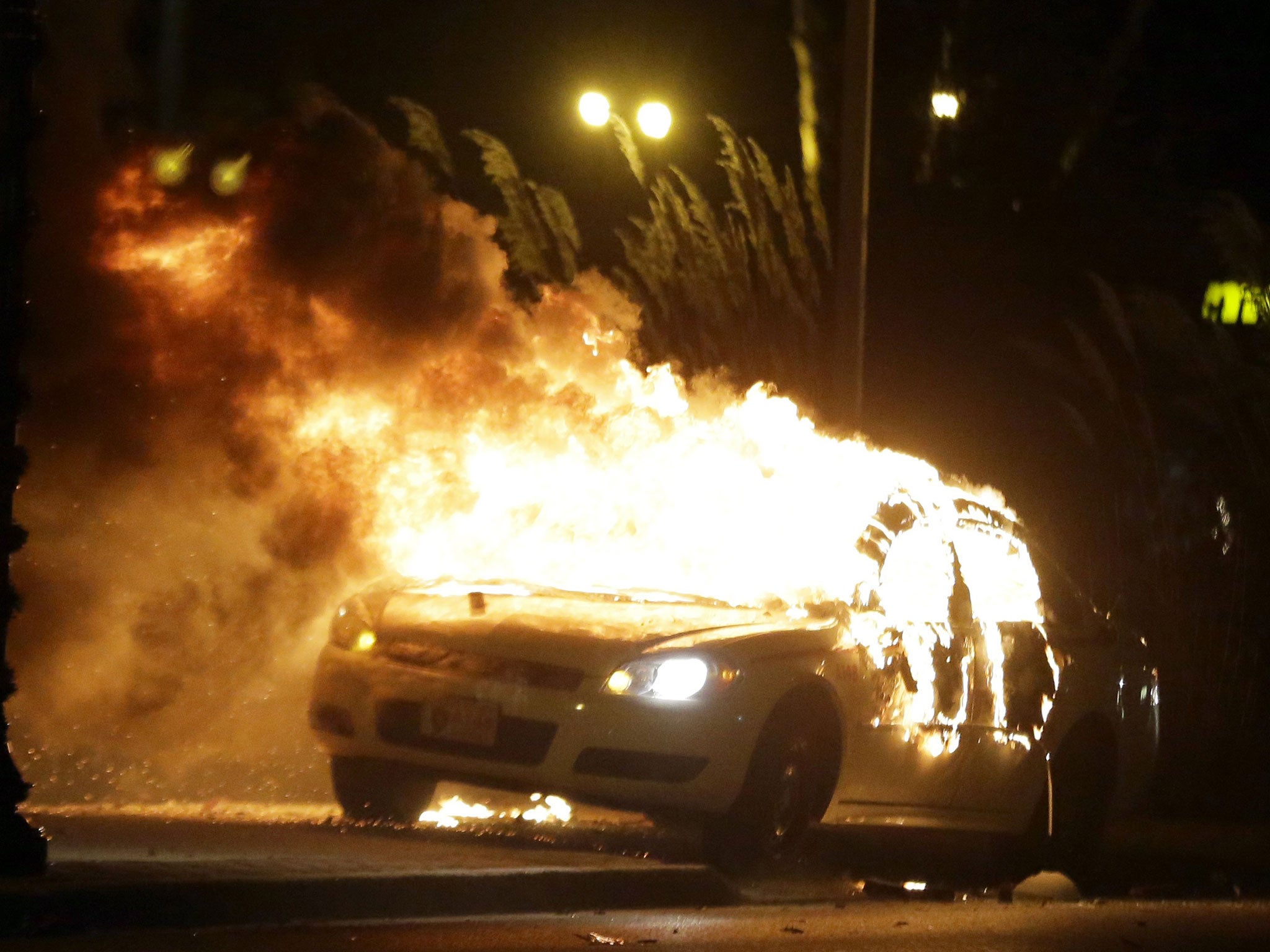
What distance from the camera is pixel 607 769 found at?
25.7 ft

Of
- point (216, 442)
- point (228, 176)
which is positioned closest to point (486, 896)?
point (216, 442)

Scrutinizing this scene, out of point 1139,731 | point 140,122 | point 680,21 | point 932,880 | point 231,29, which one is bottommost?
point 932,880

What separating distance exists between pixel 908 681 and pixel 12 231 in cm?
402

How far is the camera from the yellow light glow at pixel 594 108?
45.2 feet

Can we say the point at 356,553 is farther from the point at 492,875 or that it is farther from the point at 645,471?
the point at 492,875

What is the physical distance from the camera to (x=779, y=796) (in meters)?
8.20

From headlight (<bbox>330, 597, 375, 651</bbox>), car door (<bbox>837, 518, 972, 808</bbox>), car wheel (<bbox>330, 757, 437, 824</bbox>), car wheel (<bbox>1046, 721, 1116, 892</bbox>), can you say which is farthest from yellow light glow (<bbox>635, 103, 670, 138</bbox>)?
car wheel (<bbox>330, 757, 437, 824</bbox>)

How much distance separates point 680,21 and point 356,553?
9.88 m

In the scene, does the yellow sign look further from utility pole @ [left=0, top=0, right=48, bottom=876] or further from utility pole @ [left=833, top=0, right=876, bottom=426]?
utility pole @ [left=0, top=0, right=48, bottom=876]

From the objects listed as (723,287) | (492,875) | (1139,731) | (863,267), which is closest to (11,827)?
(492,875)

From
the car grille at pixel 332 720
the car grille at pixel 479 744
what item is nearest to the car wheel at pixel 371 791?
the car grille at pixel 332 720

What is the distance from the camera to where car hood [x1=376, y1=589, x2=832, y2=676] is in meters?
8.02

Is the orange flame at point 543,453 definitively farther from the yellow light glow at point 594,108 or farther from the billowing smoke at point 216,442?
the yellow light glow at point 594,108

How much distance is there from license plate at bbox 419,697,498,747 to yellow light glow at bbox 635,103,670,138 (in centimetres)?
631
